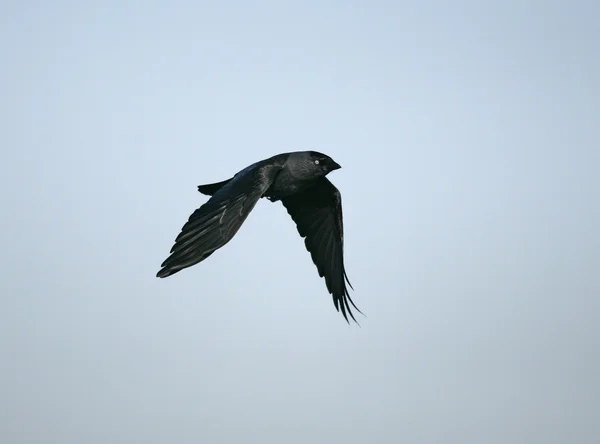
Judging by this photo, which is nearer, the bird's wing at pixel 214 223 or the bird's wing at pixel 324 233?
the bird's wing at pixel 214 223

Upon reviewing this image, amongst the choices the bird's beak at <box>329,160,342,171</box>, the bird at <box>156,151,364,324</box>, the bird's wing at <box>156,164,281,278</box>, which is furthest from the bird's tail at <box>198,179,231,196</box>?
the bird's beak at <box>329,160,342,171</box>

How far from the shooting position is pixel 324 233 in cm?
1375

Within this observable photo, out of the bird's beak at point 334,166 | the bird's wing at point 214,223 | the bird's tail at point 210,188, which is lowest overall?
the bird's wing at point 214,223

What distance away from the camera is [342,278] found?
13.8m

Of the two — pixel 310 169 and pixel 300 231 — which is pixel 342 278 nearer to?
pixel 300 231

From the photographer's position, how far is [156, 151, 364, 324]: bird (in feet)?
31.2

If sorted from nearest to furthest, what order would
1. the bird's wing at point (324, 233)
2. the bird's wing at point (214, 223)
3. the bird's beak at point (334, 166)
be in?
the bird's wing at point (214, 223) → the bird's beak at point (334, 166) → the bird's wing at point (324, 233)

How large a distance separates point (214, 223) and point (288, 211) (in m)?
4.05

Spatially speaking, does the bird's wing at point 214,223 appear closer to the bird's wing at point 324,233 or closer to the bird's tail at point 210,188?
the bird's tail at point 210,188

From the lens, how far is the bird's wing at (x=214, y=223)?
9.29 meters

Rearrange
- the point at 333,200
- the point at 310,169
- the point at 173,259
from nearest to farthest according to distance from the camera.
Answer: the point at 173,259 < the point at 310,169 < the point at 333,200

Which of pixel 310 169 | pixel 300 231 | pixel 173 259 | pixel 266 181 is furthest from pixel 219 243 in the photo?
pixel 300 231

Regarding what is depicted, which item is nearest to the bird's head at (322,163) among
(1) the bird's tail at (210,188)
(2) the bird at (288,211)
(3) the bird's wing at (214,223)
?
(2) the bird at (288,211)

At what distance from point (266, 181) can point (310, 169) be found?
3.68 ft
